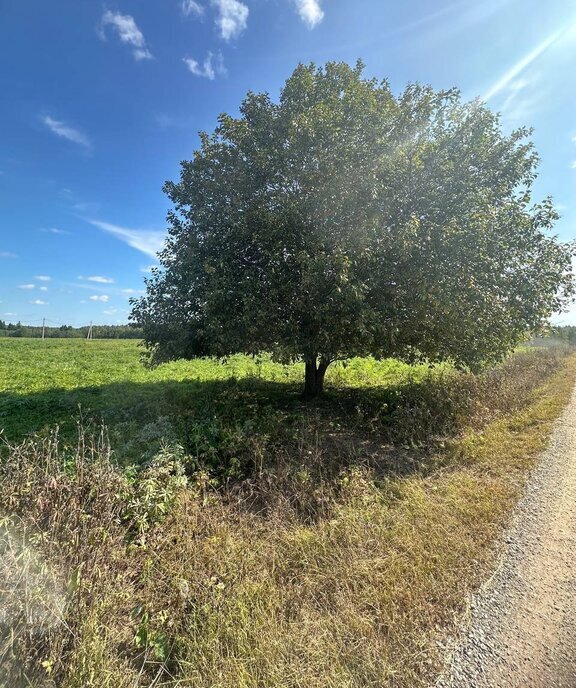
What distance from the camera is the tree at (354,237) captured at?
305 inches

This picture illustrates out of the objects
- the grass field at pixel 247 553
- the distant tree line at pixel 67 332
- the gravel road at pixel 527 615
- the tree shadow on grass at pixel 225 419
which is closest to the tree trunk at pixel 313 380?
the tree shadow on grass at pixel 225 419

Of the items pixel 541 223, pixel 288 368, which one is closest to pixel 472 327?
pixel 541 223

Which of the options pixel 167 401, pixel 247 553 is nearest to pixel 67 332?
pixel 167 401

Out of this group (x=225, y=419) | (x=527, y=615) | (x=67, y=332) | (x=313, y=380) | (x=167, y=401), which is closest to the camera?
(x=527, y=615)

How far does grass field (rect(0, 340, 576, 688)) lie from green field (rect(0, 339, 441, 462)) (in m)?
0.15

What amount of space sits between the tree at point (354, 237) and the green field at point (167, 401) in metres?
1.69

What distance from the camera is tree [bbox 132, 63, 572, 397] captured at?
7.75m

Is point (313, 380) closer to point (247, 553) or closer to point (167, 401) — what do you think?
point (167, 401)

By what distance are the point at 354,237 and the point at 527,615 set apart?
22.1 ft

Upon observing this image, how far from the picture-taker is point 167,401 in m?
10.5

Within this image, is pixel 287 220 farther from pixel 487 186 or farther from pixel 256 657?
pixel 256 657

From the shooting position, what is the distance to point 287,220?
811cm

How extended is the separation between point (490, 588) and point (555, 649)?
66cm

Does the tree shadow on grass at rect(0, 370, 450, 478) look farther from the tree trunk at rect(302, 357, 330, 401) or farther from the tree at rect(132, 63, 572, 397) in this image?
the tree at rect(132, 63, 572, 397)
